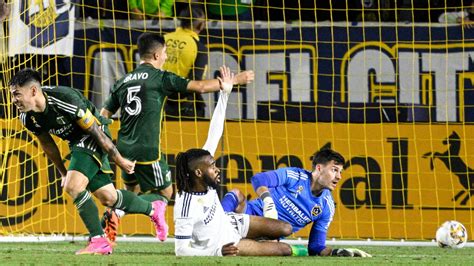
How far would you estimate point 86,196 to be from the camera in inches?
388

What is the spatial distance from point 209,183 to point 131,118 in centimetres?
230

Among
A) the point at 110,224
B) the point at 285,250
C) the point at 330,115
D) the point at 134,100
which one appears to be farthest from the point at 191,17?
the point at 285,250

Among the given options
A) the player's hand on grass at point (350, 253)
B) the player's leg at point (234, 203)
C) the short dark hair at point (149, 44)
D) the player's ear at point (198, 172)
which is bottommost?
the player's hand on grass at point (350, 253)

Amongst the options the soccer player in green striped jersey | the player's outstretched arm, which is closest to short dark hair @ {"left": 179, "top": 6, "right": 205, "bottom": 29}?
the soccer player in green striped jersey

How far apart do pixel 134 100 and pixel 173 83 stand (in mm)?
544

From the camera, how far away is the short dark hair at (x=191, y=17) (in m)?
13.7

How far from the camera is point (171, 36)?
45.8 feet

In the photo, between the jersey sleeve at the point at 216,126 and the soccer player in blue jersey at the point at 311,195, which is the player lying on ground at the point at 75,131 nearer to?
the jersey sleeve at the point at 216,126

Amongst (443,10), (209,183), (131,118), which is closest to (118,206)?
(131,118)

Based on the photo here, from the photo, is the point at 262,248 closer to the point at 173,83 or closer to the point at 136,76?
the point at 173,83

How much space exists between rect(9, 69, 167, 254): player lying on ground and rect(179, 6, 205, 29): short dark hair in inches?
144

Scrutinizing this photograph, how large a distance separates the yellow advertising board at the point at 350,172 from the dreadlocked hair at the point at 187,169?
4466mm

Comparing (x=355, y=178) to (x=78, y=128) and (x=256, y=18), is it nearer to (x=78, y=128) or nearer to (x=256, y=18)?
(x=256, y=18)

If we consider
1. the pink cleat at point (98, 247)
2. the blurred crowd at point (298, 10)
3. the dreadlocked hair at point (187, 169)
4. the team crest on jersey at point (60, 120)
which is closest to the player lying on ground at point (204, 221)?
the dreadlocked hair at point (187, 169)
